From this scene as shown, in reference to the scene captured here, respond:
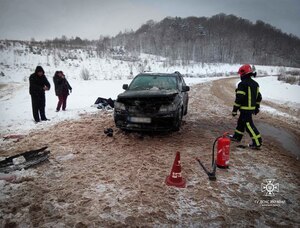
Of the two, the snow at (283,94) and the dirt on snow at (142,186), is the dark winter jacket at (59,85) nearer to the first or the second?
the dirt on snow at (142,186)

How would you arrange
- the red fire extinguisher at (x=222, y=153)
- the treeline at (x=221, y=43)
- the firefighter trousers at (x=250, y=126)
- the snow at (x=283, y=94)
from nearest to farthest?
the red fire extinguisher at (x=222, y=153)
the firefighter trousers at (x=250, y=126)
the snow at (x=283, y=94)
the treeline at (x=221, y=43)

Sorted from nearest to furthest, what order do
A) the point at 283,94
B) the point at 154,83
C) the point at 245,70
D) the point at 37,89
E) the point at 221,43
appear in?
the point at 245,70, the point at 154,83, the point at 37,89, the point at 283,94, the point at 221,43

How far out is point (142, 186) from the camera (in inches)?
156

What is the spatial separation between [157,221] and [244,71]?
415 cm

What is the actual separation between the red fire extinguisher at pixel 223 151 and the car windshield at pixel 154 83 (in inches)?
120

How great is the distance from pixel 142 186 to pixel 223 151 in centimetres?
178

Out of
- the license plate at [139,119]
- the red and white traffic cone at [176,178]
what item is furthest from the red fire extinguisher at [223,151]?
the license plate at [139,119]

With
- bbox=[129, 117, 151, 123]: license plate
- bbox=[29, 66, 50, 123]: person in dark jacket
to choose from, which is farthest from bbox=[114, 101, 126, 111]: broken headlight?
bbox=[29, 66, 50, 123]: person in dark jacket

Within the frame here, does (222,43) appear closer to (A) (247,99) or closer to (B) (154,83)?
(B) (154,83)

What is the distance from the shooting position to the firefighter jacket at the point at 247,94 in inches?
221

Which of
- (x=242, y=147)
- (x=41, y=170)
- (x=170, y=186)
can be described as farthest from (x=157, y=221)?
(x=242, y=147)

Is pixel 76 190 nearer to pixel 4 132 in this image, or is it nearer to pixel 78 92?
pixel 4 132

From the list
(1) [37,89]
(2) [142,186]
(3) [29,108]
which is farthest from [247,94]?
(3) [29,108]

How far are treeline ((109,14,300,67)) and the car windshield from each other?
74586 millimetres
